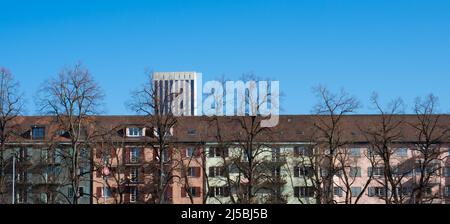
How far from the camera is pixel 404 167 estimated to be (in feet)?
211

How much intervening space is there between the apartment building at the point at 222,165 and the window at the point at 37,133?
0.36 feet

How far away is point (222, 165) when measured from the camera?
185 feet

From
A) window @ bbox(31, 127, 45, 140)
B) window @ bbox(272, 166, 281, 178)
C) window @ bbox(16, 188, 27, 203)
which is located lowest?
window @ bbox(16, 188, 27, 203)

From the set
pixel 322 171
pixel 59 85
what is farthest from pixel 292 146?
pixel 59 85

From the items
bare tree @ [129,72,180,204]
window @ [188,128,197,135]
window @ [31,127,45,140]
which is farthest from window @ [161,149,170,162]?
window @ [31,127,45,140]

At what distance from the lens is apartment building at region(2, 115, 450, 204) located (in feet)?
161

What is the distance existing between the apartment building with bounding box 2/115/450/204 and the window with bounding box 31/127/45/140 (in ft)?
0.36

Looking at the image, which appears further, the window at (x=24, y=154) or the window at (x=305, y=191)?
the window at (x=24, y=154)

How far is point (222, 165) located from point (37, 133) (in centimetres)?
2695

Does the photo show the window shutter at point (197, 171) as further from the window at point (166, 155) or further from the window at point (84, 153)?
the window at point (84, 153)

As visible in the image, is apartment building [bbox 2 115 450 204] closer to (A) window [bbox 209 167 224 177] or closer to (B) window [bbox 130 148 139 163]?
(B) window [bbox 130 148 139 163]

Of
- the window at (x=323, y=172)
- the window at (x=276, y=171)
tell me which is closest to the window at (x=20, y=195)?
the window at (x=276, y=171)

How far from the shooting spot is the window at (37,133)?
72938mm
